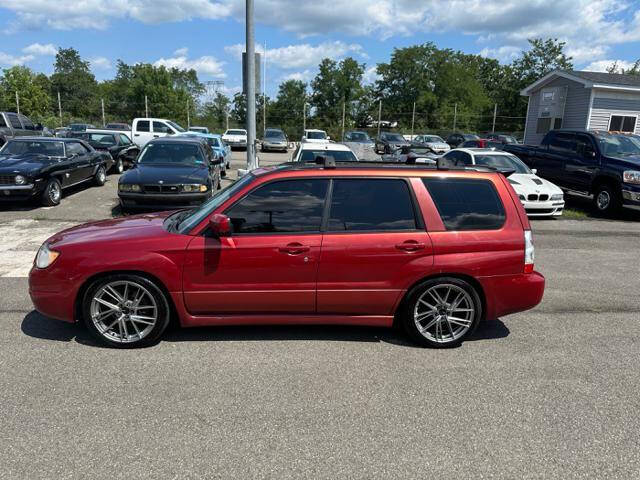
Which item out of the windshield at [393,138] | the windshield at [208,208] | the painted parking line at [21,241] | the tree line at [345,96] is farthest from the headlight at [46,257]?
the tree line at [345,96]

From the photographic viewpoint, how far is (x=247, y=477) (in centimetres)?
275

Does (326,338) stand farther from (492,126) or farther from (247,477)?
(492,126)

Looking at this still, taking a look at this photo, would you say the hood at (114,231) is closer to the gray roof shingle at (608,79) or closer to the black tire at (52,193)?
the black tire at (52,193)

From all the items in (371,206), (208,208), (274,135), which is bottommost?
(208,208)

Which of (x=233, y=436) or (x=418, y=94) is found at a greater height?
(x=418, y=94)

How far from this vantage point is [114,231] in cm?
454

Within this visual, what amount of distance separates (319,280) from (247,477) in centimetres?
188

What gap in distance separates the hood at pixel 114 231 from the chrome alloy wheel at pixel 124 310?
1.45 ft

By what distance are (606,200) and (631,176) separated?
2.99ft

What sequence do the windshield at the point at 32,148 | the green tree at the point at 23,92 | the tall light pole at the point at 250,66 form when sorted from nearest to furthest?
the windshield at the point at 32,148
the tall light pole at the point at 250,66
the green tree at the point at 23,92

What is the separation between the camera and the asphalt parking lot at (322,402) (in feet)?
9.49

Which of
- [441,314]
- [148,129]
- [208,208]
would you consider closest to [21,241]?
[208,208]

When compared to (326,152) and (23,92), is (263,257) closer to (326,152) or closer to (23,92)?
(326,152)

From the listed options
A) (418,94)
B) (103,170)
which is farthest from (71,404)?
(418,94)
